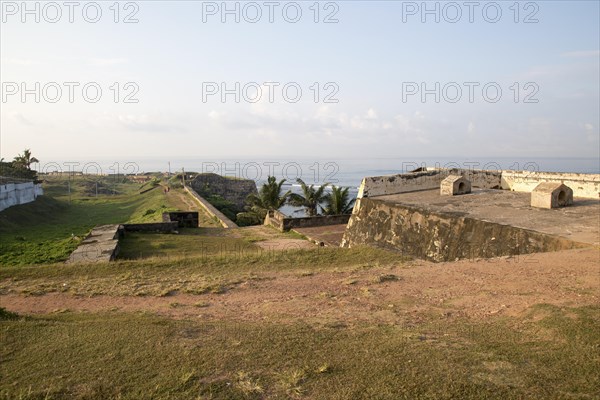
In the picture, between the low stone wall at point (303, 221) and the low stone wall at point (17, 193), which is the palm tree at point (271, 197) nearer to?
the low stone wall at point (303, 221)

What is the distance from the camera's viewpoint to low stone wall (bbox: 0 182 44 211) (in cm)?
2391

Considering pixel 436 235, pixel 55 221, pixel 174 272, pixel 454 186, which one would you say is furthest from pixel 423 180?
pixel 55 221

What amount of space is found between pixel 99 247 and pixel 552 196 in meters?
12.6

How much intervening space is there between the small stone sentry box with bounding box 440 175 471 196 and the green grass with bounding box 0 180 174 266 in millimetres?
12162

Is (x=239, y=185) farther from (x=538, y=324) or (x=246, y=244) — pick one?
(x=538, y=324)

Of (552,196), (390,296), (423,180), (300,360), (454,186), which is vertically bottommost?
(390,296)

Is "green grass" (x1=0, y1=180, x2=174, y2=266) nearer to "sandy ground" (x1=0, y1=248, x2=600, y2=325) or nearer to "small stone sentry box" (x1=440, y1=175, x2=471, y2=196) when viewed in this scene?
"sandy ground" (x1=0, y1=248, x2=600, y2=325)

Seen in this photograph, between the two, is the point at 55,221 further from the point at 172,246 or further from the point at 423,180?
the point at 423,180

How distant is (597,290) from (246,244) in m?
10.3

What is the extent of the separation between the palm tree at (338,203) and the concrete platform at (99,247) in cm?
1041

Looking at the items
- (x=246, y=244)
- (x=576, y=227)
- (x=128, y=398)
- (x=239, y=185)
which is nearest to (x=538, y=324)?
(x=128, y=398)

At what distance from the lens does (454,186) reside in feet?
49.3

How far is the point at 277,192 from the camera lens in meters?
24.4

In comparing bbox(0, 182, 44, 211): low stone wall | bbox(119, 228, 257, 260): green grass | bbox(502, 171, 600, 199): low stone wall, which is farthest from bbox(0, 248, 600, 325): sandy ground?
bbox(0, 182, 44, 211): low stone wall
